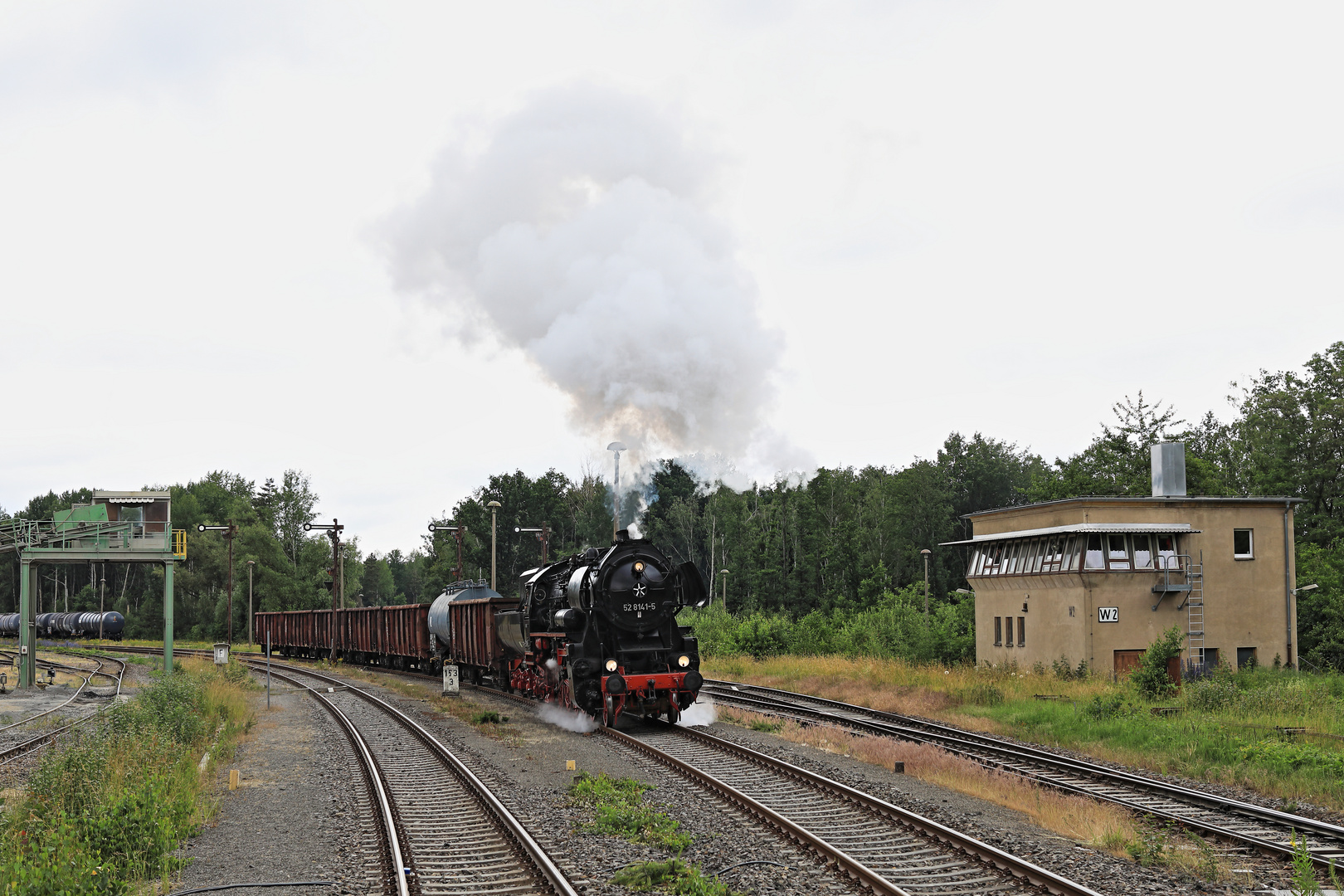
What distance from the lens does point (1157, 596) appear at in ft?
95.0

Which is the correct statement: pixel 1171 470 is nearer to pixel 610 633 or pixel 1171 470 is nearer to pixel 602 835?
pixel 610 633

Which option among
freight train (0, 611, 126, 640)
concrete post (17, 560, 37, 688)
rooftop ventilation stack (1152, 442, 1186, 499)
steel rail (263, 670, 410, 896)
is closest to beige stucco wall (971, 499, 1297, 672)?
rooftop ventilation stack (1152, 442, 1186, 499)

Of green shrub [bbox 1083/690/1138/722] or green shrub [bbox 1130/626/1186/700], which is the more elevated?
green shrub [bbox 1130/626/1186/700]

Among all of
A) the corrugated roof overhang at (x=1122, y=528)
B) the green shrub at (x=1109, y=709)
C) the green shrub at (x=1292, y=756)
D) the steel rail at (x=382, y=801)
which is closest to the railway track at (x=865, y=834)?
the steel rail at (x=382, y=801)

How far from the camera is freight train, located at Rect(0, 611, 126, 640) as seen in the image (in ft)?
250

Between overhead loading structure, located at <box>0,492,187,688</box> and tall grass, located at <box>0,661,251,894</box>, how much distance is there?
19.2 meters

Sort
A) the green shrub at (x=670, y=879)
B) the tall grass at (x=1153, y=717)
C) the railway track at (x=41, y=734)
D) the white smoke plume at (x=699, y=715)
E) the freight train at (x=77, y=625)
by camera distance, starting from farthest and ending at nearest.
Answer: the freight train at (x=77, y=625), the white smoke plume at (x=699, y=715), the railway track at (x=41, y=734), the tall grass at (x=1153, y=717), the green shrub at (x=670, y=879)

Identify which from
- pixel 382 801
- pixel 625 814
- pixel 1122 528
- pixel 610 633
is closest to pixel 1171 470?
pixel 1122 528

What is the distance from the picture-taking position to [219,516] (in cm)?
10731

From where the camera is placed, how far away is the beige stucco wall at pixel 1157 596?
28.5 metres

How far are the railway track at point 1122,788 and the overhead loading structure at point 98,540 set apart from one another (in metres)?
23.1

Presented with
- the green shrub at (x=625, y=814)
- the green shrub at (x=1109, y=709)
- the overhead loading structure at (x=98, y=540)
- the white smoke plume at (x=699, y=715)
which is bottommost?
the white smoke plume at (x=699, y=715)

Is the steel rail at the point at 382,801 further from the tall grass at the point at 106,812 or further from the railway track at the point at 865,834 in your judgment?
the railway track at the point at 865,834

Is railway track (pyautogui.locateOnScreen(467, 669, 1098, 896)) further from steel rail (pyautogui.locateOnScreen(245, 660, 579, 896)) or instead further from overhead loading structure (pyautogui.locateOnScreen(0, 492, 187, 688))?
overhead loading structure (pyautogui.locateOnScreen(0, 492, 187, 688))
